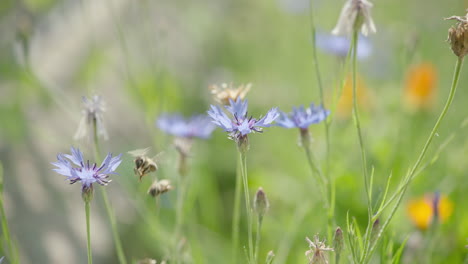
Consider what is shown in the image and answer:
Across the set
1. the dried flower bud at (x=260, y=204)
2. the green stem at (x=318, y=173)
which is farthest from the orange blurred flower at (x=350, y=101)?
the dried flower bud at (x=260, y=204)

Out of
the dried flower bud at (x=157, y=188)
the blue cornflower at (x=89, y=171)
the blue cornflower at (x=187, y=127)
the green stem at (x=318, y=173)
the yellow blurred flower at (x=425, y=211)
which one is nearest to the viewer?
the blue cornflower at (x=89, y=171)

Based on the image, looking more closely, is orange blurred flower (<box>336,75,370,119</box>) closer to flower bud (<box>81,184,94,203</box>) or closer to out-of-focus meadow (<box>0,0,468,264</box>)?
out-of-focus meadow (<box>0,0,468,264</box>)

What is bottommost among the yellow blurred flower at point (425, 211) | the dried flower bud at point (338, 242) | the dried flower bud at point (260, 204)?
the dried flower bud at point (338, 242)

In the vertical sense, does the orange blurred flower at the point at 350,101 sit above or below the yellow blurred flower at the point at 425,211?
above

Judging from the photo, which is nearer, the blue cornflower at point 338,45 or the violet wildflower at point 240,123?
the violet wildflower at point 240,123

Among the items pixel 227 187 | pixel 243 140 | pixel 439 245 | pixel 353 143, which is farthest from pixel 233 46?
pixel 243 140

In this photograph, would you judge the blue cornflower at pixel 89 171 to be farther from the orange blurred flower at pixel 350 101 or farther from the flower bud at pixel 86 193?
the orange blurred flower at pixel 350 101
